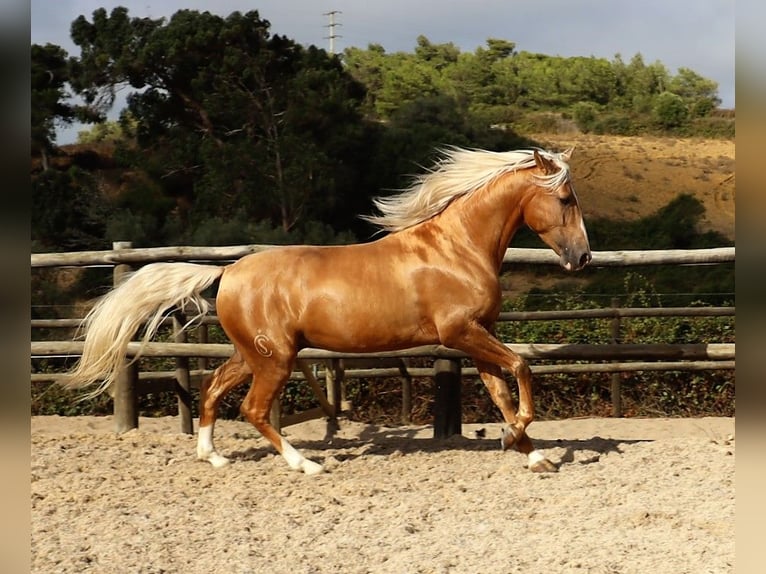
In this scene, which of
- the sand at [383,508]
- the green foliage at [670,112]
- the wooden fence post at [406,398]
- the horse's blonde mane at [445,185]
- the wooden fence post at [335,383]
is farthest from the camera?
the green foliage at [670,112]

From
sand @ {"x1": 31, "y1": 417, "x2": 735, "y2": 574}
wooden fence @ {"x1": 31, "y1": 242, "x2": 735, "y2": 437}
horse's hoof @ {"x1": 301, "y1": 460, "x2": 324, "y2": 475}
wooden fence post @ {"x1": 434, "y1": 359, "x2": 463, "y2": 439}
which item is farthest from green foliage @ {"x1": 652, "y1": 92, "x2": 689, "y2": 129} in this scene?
horse's hoof @ {"x1": 301, "y1": 460, "x2": 324, "y2": 475}

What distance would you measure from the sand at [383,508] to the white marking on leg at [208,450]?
0.09 m

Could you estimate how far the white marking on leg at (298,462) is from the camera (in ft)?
16.4

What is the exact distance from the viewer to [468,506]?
14.4ft

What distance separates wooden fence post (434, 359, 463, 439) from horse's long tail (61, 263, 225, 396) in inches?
67.5

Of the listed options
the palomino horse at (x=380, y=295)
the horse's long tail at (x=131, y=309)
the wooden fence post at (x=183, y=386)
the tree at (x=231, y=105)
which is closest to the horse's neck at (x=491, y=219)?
the palomino horse at (x=380, y=295)

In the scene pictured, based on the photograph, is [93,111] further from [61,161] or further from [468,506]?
[468,506]

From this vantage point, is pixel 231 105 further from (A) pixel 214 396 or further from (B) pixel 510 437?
(B) pixel 510 437

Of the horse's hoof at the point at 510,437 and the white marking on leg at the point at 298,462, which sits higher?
the horse's hoof at the point at 510,437

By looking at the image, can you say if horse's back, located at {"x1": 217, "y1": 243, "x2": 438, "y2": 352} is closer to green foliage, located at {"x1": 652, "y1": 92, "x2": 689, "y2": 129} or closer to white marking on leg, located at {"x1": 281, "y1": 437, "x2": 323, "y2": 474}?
white marking on leg, located at {"x1": 281, "y1": 437, "x2": 323, "y2": 474}

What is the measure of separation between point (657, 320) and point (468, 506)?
6.60 m

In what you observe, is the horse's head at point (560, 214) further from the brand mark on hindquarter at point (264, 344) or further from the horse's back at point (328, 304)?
the brand mark on hindquarter at point (264, 344)

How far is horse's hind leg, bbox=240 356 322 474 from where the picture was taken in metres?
5.07

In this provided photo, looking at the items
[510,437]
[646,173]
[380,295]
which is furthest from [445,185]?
[646,173]
